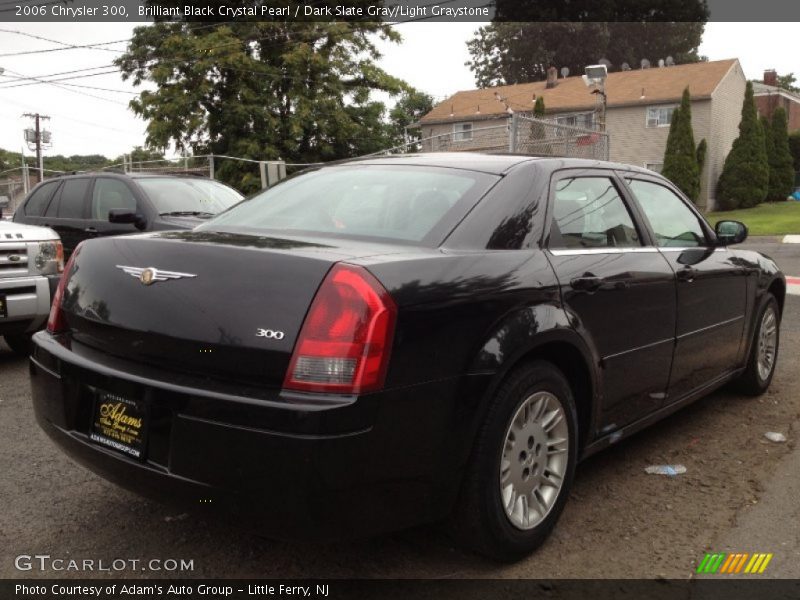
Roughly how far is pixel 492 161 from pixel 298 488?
1837 millimetres

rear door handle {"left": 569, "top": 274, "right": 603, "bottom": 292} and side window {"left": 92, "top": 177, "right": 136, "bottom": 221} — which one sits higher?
side window {"left": 92, "top": 177, "right": 136, "bottom": 221}

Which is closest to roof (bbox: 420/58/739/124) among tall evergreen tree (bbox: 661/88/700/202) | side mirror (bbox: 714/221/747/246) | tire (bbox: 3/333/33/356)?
tall evergreen tree (bbox: 661/88/700/202)

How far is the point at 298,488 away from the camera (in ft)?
7.35

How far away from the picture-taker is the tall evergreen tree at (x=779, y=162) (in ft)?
120

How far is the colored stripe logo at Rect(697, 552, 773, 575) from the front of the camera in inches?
112

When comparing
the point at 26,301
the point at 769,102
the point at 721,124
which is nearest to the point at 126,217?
the point at 26,301

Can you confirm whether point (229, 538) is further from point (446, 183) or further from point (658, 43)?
point (658, 43)

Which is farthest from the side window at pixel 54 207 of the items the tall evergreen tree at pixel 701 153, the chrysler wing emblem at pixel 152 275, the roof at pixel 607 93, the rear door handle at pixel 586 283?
the roof at pixel 607 93

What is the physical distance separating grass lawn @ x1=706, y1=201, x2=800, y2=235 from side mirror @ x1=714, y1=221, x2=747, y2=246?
1420 centimetres

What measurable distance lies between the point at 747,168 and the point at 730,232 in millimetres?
32138

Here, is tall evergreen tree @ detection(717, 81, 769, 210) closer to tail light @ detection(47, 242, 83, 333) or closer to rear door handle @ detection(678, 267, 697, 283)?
rear door handle @ detection(678, 267, 697, 283)

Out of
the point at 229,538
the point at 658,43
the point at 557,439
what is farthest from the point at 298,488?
the point at 658,43

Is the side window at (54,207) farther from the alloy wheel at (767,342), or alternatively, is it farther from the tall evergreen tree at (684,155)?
the tall evergreen tree at (684,155)

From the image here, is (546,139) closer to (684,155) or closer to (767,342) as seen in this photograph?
(767,342)
